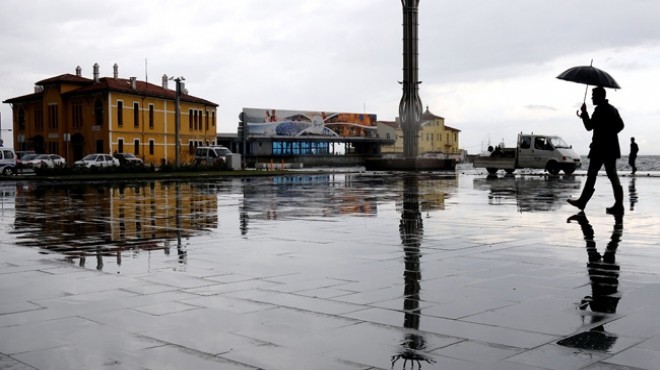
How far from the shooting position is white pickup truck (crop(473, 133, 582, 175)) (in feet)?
123

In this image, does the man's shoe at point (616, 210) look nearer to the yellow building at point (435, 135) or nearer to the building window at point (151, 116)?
the building window at point (151, 116)

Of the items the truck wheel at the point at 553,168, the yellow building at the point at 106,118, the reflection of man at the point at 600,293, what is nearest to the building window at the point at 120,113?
the yellow building at the point at 106,118

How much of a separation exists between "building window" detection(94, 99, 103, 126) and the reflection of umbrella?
2197 inches

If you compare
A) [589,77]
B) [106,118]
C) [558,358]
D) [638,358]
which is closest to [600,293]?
[638,358]

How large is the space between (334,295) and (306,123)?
3978 inches

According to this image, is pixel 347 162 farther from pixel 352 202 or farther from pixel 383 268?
pixel 383 268

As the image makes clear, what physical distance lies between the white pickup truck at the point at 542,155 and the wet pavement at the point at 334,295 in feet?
86.7

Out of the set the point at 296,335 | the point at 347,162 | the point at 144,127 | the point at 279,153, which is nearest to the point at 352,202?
the point at 296,335

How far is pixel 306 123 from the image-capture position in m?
106

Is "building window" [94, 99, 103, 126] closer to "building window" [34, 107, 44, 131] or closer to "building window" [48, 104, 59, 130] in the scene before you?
"building window" [48, 104, 59, 130]

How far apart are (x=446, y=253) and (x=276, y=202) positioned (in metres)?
9.74

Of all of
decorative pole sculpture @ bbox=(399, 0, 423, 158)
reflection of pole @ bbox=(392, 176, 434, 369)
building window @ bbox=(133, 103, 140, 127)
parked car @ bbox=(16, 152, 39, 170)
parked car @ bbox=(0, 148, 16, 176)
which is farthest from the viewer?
building window @ bbox=(133, 103, 140, 127)

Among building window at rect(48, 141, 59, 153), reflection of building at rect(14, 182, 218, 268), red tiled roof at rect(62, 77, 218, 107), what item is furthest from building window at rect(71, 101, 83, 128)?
reflection of building at rect(14, 182, 218, 268)

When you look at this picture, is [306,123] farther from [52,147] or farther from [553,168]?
[553,168]
